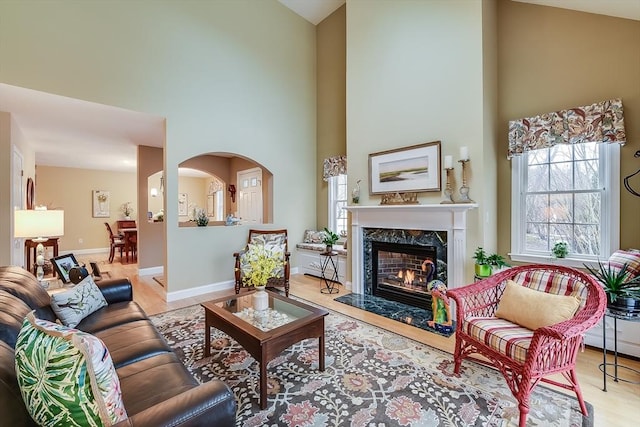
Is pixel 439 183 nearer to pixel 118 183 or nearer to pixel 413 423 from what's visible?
pixel 413 423

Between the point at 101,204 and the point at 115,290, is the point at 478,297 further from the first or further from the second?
the point at 101,204

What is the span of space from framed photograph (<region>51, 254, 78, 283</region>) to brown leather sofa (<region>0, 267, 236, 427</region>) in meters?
0.88

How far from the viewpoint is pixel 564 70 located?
10.3ft

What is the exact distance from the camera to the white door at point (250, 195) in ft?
22.2

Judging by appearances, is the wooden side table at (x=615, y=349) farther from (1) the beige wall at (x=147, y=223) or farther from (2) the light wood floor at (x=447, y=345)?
(1) the beige wall at (x=147, y=223)

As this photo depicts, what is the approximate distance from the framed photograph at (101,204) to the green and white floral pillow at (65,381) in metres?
9.38

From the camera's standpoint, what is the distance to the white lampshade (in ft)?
9.42

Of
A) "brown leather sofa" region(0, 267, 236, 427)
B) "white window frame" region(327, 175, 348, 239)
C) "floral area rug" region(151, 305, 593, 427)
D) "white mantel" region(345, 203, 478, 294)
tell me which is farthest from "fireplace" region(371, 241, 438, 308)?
"brown leather sofa" region(0, 267, 236, 427)

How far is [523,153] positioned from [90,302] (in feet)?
15.1

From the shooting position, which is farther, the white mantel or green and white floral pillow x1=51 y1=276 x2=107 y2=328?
the white mantel

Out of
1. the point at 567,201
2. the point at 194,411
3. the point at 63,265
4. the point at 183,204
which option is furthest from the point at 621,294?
the point at 183,204

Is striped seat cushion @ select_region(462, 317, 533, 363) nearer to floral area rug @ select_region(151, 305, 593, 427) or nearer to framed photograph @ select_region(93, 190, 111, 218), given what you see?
floral area rug @ select_region(151, 305, 593, 427)

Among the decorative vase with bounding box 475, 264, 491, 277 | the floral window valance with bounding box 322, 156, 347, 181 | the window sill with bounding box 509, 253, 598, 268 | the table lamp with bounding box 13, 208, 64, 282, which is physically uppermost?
the floral window valance with bounding box 322, 156, 347, 181

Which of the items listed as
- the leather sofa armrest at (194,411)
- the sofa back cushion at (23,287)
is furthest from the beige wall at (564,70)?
the sofa back cushion at (23,287)
